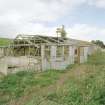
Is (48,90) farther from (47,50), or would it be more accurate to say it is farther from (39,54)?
(39,54)

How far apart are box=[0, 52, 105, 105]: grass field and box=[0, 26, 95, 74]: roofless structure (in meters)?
1.58

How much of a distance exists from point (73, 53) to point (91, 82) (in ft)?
29.8

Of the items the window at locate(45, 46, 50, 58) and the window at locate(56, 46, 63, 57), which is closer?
the window at locate(45, 46, 50, 58)

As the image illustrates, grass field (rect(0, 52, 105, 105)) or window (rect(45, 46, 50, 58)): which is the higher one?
window (rect(45, 46, 50, 58))

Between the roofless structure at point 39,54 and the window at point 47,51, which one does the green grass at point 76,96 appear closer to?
the roofless structure at point 39,54

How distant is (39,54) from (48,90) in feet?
27.4

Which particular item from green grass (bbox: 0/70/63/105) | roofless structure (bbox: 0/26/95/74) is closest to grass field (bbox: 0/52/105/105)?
green grass (bbox: 0/70/63/105)

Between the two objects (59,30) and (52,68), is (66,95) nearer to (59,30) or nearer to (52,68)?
(52,68)

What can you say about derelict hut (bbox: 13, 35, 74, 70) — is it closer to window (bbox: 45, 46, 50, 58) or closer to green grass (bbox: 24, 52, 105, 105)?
window (bbox: 45, 46, 50, 58)

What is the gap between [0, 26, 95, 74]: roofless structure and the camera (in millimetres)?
19875

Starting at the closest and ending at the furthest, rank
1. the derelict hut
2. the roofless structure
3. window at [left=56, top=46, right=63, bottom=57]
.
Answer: the roofless structure < the derelict hut < window at [left=56, top=46, right=63, bottom=57]

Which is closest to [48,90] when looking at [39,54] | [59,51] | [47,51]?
[47,51]

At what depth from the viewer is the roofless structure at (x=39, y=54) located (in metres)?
19.9

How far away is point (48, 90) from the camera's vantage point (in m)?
14.0
